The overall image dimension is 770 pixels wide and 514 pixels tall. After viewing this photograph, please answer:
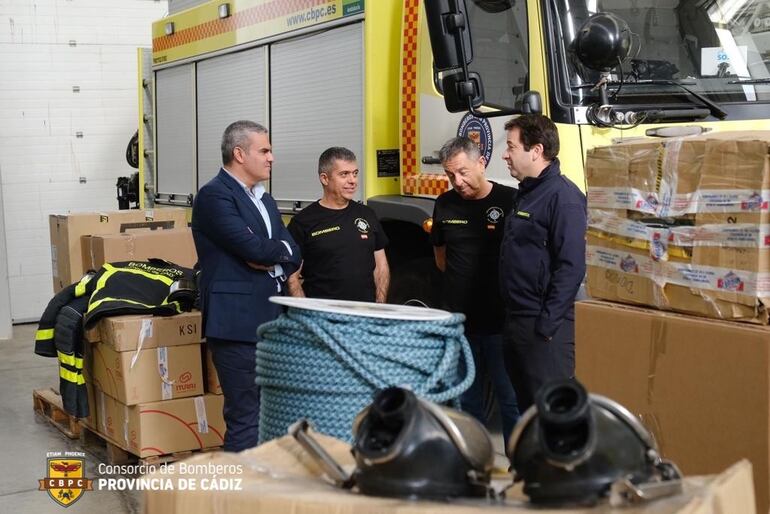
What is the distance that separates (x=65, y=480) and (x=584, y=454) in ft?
14.4

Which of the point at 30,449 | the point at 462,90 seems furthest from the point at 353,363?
the point at 30,449

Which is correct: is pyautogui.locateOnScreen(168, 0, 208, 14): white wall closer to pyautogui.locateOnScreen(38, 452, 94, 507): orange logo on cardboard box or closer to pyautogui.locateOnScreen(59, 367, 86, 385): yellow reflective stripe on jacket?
pyautogui.locateOnScreen(59, 367, 86, 385): yellow reflective stripe on jacket

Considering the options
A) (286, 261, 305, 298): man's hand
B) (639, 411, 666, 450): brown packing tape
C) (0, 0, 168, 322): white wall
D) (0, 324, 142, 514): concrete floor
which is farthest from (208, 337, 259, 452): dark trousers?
(0, 0, 168, 322): white wall

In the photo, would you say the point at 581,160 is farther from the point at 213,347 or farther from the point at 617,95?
the point at 213,347

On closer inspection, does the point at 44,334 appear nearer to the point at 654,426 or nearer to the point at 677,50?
the point at 677,50

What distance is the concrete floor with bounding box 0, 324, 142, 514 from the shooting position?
208 inches

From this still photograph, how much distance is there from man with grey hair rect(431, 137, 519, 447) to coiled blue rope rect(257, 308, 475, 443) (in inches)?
93.7

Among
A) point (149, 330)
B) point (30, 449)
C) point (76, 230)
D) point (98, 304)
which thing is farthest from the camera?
point (76, 230)

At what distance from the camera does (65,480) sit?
550cm

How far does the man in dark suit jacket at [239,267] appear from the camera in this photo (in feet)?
15.6

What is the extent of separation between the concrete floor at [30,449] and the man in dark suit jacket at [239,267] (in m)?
0.88

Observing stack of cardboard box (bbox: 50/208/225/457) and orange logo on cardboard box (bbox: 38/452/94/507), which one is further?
stack of cardboard box (bbox: 50/208/225/457)

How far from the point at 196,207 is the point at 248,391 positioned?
0.90m

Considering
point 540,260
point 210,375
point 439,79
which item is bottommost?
point 210,375
